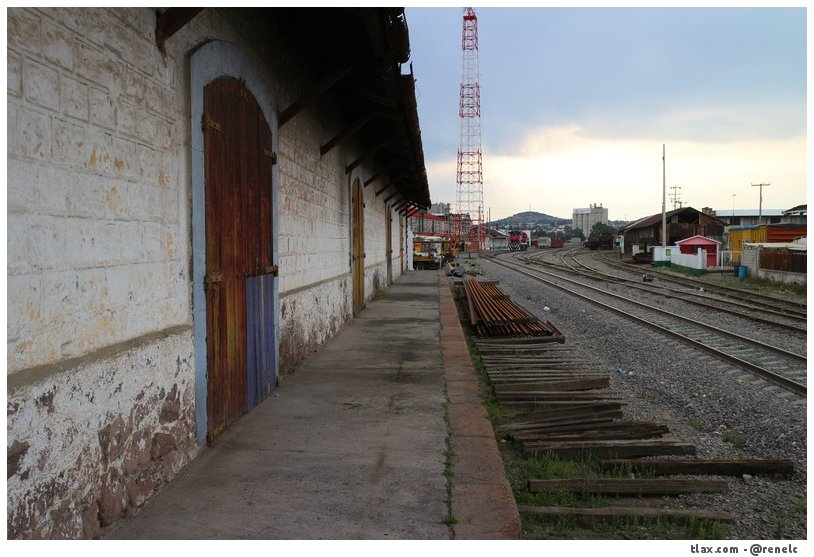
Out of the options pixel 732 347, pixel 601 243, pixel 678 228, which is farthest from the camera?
pixel 601 243

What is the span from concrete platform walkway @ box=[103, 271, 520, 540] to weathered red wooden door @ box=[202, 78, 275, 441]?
0.31m

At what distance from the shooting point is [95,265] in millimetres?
3008

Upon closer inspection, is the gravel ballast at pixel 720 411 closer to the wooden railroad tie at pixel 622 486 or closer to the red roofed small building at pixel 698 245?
the wooden railroad tie at pixel 622 486

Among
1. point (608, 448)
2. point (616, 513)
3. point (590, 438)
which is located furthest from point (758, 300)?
point (616, 513)

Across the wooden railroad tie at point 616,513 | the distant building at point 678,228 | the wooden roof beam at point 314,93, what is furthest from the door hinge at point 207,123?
the distant building at point 678,228

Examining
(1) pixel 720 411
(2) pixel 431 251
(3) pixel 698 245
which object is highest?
(3) pixel 698 245

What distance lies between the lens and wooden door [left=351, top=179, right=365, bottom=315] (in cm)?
1232

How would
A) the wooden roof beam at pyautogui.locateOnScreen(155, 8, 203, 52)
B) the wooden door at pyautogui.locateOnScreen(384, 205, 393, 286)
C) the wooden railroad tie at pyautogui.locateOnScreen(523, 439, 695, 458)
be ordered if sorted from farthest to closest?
the wooden door at pyautogui.locateOnScreen(384, 205, 393, 286), the wooden railroad tie at pyautogui.locateOnScreen(523, 439, 695, 458), the wooden roof beam at pyautogui.locateOnScreen(155, 8, 203, 52)

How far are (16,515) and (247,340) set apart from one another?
283 centimetres

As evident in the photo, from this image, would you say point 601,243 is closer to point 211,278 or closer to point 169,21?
point 211,278

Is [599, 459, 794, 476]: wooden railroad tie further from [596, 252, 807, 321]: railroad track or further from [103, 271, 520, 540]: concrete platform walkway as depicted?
[596, 252, 807, 321]: railroad track

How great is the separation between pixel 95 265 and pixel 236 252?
1.94 meters

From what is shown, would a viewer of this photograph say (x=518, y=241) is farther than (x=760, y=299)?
Yes

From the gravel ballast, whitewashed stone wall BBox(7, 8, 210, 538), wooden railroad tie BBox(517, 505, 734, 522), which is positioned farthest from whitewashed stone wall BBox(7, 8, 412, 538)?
the gravel ballast
